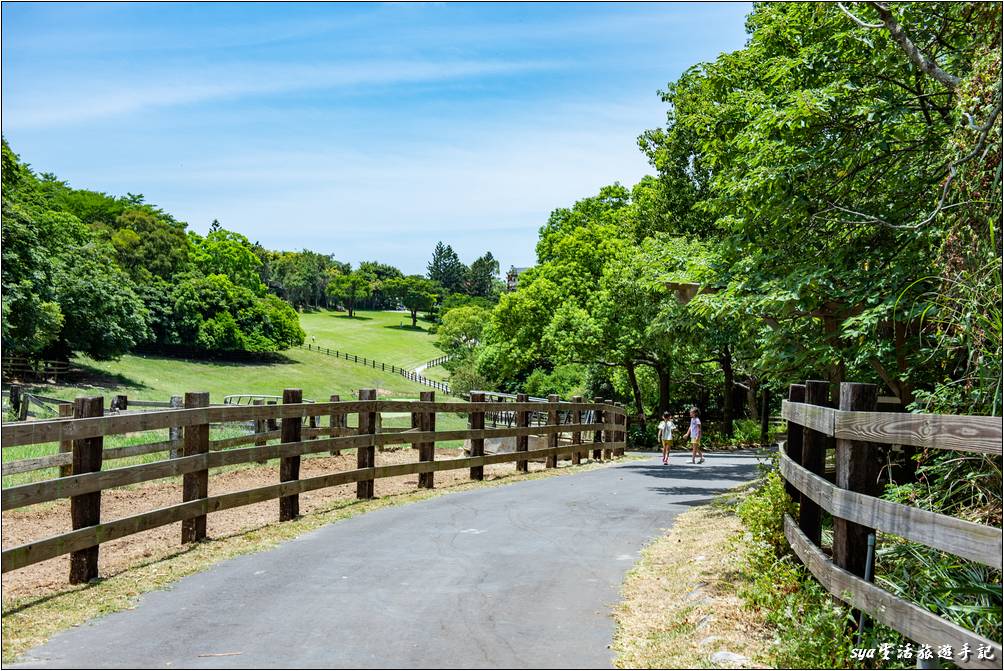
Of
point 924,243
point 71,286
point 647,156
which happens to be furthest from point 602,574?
point 71,286

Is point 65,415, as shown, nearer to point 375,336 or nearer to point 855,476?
point 855,476

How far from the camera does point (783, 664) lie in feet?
16.0

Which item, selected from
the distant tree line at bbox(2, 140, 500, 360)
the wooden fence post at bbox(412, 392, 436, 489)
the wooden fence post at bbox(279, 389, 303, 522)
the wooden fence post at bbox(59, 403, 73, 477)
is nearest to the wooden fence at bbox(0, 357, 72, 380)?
the distant tree line at bbox(2, 140, 500, 360)

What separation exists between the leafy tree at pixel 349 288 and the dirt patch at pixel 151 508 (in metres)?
135

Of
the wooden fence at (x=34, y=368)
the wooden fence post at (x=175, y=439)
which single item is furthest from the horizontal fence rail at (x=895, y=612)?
the wooden fence at (x=34, y=368)

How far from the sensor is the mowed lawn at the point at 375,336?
4242 inches

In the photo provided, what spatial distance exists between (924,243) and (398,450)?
1325 centimetres

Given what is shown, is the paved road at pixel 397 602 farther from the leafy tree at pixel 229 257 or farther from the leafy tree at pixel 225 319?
the leafy tree at pixel 229 257

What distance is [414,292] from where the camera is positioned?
149 meters

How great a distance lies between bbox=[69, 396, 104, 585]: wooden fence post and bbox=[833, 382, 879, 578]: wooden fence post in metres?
5.32

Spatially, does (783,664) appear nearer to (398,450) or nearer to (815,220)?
(815,220)

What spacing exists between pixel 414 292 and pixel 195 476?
462 feet

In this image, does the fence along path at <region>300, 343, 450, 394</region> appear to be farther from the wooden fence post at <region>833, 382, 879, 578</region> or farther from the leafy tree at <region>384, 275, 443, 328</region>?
the wooden fence post at <region>833, 382, 879, 578</region>

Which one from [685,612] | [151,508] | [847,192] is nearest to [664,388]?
[847,192]
